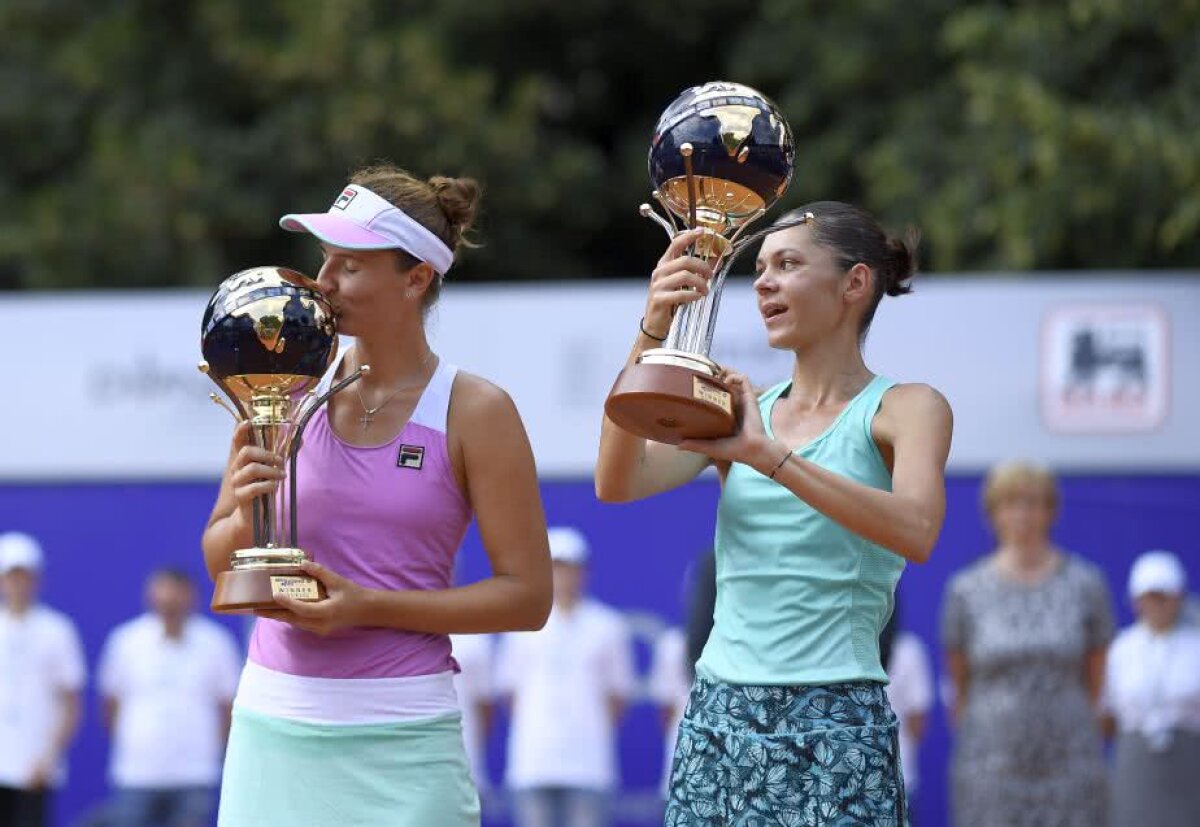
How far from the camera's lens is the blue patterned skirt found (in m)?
3.43

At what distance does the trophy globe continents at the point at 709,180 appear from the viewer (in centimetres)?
350

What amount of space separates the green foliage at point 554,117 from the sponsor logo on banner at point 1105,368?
2143 mm

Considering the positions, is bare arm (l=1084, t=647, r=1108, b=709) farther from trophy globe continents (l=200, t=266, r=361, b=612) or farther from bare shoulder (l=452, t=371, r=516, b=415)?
trophy globe continents (l=200, t=266, r=361, b=612)

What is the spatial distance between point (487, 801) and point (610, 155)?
692cm

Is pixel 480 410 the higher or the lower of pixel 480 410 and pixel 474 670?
the lower

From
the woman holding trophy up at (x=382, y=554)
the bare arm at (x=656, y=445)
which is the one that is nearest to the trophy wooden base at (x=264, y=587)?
the woman holding trophy up at (x=382, y=554)

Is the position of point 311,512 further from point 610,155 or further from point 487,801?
point 610,155

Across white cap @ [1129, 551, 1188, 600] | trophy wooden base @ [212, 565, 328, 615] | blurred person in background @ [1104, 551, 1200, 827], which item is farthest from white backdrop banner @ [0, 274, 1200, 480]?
trophy wooden base @ [212, 565, 328, 615]

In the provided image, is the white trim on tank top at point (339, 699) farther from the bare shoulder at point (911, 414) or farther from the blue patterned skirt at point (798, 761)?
the bare shoulder at point (911, 414)

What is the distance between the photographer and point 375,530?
3.61 m

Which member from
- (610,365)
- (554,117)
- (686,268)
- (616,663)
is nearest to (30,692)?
(616,663)

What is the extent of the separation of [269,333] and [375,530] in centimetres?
40

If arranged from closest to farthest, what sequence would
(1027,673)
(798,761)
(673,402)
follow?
1. (673,402)
2. (798,761)
3. (1027,673)

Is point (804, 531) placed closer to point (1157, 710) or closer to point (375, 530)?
point (375, 530)
